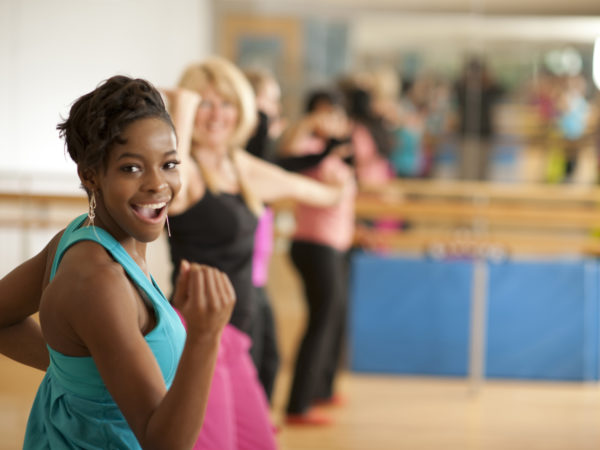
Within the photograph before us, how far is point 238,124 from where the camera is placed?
7.97 feet

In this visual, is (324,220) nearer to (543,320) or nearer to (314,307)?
(314,307)

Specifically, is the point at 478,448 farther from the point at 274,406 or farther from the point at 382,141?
the point at 382,141

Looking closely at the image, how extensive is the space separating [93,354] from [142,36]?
1748 mm

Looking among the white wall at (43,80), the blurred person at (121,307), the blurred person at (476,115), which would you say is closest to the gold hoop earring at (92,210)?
the blurred person at (121,307)

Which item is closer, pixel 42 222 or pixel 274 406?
pixel 42 222

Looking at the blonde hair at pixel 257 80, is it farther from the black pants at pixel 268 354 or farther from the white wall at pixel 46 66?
the white wall at pixel 46 66

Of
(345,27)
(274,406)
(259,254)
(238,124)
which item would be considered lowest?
(274,406)

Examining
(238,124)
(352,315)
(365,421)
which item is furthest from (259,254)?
(352,315)

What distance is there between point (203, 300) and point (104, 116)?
27cm

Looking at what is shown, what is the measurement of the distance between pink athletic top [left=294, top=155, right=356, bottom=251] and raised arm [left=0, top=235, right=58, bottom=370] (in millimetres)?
2517

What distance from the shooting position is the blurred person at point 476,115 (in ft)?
17.0

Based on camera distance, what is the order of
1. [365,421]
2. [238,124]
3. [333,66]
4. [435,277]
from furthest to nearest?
[333,66] < [435,277] < [365,421] < [238,124]

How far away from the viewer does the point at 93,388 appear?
110cm

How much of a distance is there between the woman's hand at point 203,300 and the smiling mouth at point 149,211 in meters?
0.14
